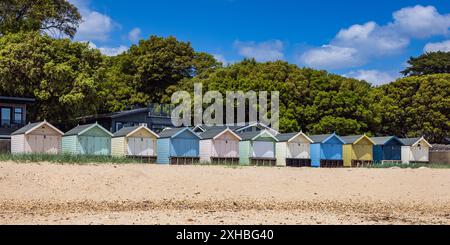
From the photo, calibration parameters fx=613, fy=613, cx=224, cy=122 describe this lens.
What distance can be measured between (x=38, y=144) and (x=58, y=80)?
859cm

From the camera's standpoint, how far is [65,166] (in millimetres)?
28000

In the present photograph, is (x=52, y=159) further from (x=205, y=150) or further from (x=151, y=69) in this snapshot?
(x=151, y=69)

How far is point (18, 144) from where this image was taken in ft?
122

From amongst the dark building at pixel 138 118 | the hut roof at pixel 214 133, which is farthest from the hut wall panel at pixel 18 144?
the dark building at pixel 138 118

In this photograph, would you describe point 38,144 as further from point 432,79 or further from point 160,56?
point 432,79

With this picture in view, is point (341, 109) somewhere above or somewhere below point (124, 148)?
above

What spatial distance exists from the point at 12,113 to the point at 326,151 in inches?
907

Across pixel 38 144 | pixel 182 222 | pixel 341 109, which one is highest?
pixel 341 109

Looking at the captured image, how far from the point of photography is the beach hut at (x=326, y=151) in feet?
141

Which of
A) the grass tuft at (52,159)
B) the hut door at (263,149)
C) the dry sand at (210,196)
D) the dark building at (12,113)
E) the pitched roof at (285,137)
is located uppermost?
the dark building at (12,113)

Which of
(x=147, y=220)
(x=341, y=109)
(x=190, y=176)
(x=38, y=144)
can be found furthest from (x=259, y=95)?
(x=147, y=220)

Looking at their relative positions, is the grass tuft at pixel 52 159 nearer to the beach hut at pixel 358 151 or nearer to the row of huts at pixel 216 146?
the row of huts at pixel 216 146

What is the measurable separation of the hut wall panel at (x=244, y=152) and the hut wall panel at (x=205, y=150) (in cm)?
→ 225
